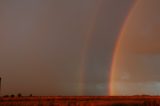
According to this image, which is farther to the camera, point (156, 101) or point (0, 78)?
point (0, 78)

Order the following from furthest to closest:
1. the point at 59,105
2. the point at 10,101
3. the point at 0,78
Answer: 1. the point at 0,78
2. the point at 10,101
3. the point at 59,105

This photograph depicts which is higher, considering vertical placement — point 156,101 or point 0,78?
point 0,78

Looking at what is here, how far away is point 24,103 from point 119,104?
17.1 metres

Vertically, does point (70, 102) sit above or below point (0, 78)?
below

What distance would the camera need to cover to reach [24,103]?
188ft

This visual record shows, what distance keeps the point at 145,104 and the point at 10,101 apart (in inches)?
969

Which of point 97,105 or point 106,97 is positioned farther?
point 106,97

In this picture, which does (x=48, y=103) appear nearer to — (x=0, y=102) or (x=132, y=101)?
(x=0, y=102)

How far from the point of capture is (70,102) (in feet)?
191

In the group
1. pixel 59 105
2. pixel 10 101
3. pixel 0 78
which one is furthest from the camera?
pixel 0 78

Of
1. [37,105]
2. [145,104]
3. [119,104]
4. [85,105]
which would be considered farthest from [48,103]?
[145,104]

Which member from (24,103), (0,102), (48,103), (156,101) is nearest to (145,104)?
(156,101)

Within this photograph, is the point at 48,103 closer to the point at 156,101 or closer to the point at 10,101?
the point at 10,101

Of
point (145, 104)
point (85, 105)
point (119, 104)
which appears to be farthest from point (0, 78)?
point (145, 104)
